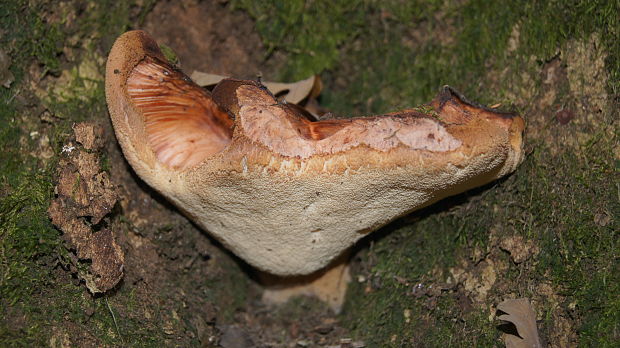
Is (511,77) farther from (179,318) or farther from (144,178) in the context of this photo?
(179,318)

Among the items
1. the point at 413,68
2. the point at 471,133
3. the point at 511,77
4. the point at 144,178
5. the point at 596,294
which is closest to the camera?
the point at 471,133

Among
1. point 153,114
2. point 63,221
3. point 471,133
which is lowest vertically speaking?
point 63,221

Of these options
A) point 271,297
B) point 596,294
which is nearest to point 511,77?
point 596,294

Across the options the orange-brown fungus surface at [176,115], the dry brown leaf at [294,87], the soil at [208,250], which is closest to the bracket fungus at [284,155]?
the orange-brown fungus surface at [176,115]

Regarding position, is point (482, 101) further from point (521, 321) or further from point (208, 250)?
point (208, 250)

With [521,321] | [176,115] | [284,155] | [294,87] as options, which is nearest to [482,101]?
[294,87]

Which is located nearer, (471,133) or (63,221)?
(471,133)

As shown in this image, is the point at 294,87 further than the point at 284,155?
Yes
